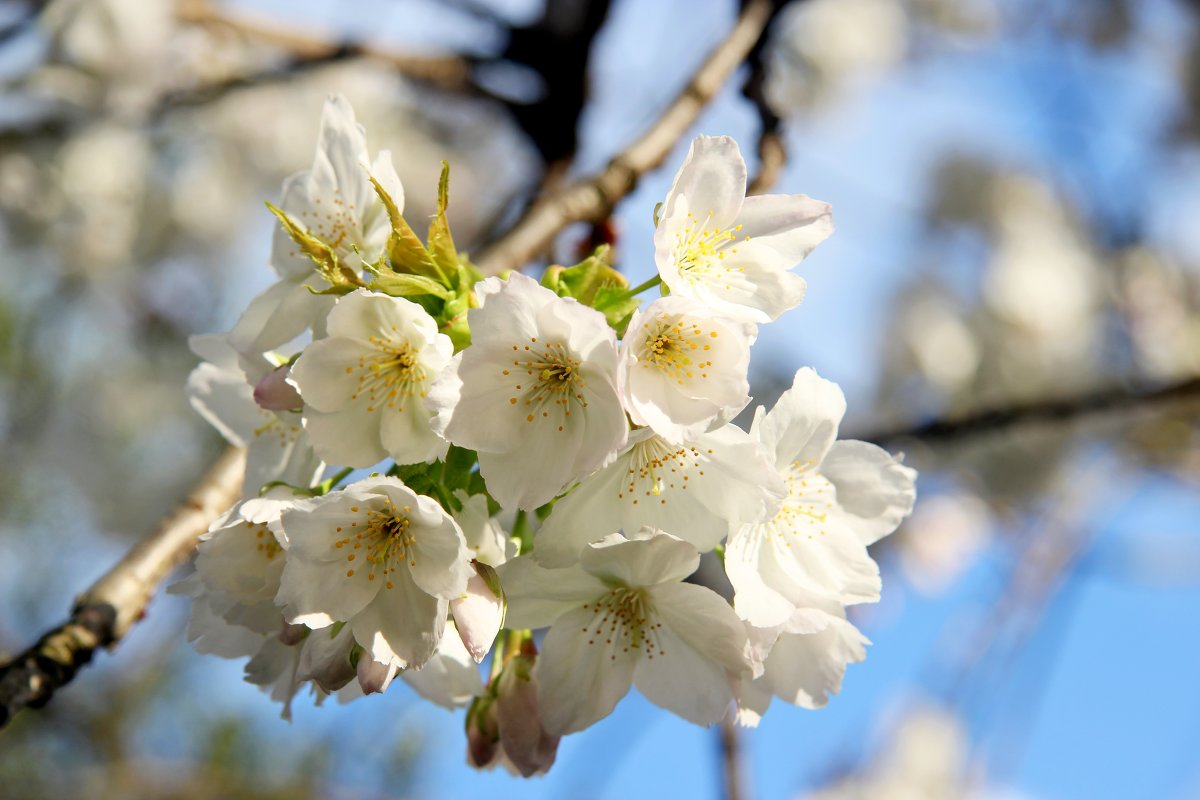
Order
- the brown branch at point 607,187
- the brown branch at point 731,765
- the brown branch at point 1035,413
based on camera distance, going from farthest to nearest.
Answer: the brown branch at point 1035,413 < the brown branch at point 731,765 < the brown branch at point 607,187

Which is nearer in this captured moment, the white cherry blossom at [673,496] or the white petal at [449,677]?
the white cherry blossom at [673,496]

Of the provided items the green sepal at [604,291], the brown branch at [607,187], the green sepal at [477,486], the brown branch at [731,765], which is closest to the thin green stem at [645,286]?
the green sepal at [604,291]

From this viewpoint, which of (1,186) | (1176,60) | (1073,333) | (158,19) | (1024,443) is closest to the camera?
(158,19)

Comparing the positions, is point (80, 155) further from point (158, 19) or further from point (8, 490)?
point (8, 490)

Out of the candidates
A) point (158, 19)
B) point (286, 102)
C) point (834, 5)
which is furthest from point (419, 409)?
point (286, 102)

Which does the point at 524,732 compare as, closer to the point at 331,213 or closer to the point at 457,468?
the point at 457,468

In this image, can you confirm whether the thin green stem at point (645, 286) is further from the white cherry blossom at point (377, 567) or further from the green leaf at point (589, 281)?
the white cherry blossom at point (377, 567)

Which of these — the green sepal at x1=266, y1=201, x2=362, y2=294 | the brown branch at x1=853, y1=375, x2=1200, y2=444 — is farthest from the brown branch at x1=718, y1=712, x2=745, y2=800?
the green sepal at x1=266, y1=201, x2=362, y2=294

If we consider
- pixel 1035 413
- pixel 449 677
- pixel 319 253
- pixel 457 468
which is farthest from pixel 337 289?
pixel 1035 413
